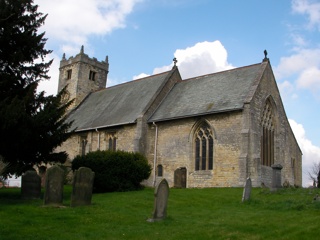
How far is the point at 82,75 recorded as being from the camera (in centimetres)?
4228

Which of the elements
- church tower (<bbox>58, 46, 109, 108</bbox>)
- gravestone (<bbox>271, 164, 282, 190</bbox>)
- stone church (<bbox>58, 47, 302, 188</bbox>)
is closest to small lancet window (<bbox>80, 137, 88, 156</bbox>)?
stone church (<bbox>58, 47, 302, 188</bbox>)

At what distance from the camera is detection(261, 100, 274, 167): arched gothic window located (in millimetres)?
26250

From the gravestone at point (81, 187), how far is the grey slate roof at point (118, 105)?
14.2 m

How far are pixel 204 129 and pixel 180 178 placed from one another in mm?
3660

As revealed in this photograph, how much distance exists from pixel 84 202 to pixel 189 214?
397cm

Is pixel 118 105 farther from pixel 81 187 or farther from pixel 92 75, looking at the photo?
pixel 81 187

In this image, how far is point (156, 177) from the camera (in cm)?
2803

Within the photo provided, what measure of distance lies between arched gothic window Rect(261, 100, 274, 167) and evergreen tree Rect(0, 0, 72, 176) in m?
14.1

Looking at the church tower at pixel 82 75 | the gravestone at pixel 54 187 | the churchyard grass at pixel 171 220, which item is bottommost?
the churchyard grass at pixel 171 220

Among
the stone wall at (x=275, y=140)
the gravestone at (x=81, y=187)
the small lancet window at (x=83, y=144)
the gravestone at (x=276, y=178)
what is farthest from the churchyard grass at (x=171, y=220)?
the small lancet window at (x=83, y=144)

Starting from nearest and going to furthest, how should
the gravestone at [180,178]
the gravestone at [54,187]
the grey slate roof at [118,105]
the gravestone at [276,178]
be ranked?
1. the gravestone at [54,187]
2. the gravestone at [276,178]
3. the gravestone at [180,178]
4. the grey slate roof at [118,105]

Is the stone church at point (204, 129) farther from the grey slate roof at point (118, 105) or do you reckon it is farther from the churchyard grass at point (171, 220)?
the churchyard grass at point (171, 220)

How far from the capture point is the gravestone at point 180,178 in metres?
26.4

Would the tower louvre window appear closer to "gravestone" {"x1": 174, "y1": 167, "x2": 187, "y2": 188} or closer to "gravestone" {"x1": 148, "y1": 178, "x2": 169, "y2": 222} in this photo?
"gravestone" {"x1": 174, "y1": 167, "x2": 187, "y2": 188}
